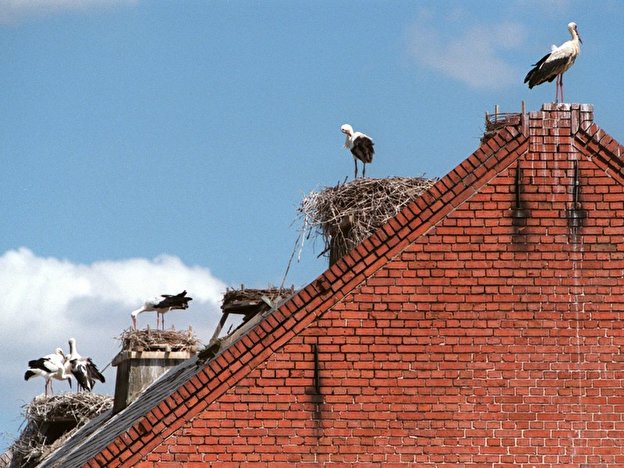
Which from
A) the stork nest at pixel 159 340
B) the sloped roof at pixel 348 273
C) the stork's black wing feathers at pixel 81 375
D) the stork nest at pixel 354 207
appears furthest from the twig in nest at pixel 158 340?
the sloped roof at pixel 348 273

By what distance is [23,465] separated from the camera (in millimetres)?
31938

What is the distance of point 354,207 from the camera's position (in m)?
24.3

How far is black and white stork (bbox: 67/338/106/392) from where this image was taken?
113ft

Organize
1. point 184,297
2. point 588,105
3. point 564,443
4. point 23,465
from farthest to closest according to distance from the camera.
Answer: point 23,465 → point 184,297 → point 588,105 → point 564,443

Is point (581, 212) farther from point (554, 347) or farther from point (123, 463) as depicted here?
point (123, 463)

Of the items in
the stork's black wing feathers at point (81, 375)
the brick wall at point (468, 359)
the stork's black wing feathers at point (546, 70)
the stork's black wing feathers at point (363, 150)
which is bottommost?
the brick wall at point (468, 359)

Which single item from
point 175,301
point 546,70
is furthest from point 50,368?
point 546,70

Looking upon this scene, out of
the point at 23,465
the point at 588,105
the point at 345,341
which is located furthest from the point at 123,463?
the point at 23,465

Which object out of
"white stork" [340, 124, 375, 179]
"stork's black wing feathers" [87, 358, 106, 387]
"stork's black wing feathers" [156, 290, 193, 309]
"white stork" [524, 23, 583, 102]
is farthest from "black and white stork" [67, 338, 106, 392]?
"white stork" [524, 23, 583, 102]

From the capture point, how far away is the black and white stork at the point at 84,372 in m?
34.3

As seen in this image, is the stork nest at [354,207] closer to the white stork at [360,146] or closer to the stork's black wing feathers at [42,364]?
the white stork at [360,146]

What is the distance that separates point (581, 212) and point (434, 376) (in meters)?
2.31

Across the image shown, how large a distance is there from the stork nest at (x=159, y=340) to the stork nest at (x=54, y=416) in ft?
20.5

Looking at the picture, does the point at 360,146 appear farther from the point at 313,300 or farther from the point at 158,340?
the point at 313,300
